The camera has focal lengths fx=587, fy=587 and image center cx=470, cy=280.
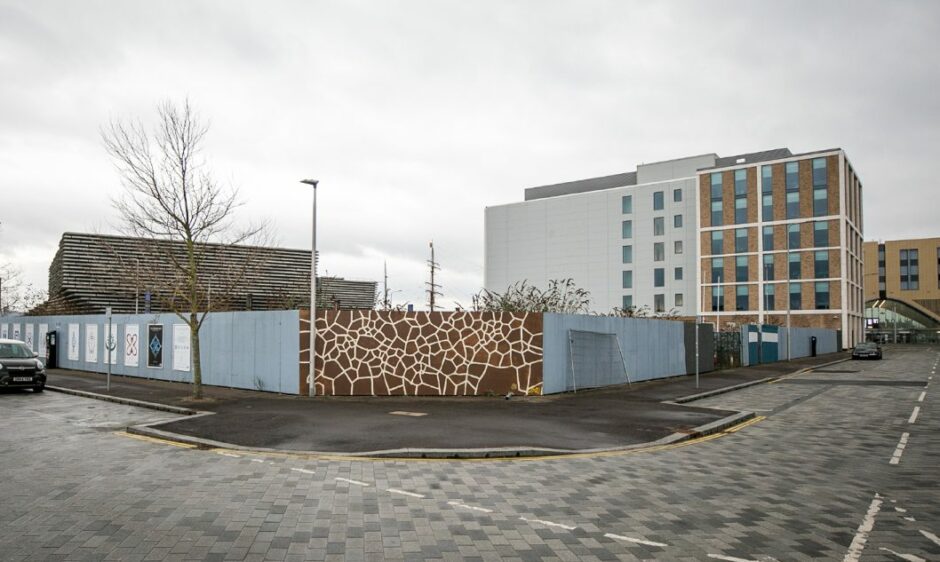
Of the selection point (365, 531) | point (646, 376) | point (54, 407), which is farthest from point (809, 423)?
point (54, 407)

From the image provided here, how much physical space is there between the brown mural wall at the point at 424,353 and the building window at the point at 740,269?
187 feet

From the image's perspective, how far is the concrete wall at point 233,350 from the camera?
59.2 ft

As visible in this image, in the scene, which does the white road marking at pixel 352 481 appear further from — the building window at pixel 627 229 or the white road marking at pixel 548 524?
the building window at pixel 627 229

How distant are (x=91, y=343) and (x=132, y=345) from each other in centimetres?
429

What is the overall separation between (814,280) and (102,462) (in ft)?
230

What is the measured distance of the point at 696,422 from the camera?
42.9ft

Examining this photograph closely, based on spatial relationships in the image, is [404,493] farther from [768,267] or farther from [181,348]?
[768,267]

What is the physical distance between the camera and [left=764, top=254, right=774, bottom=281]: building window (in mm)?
65375

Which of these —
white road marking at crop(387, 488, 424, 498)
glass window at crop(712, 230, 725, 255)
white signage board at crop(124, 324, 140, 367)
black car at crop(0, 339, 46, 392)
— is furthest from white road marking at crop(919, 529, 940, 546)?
glass window at crop(712, 230, 725, 255)

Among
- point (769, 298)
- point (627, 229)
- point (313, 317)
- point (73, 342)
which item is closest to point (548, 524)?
point (313, 317)

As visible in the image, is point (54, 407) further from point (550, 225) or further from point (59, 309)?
point (550, 225)

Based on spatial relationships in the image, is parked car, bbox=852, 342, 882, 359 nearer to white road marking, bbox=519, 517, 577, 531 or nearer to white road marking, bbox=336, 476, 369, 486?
white road marking, bbox=519, 517, 577, 531

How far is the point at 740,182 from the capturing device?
67.2 meters

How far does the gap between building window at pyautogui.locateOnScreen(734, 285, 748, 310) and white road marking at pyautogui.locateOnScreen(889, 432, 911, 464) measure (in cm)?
5932
